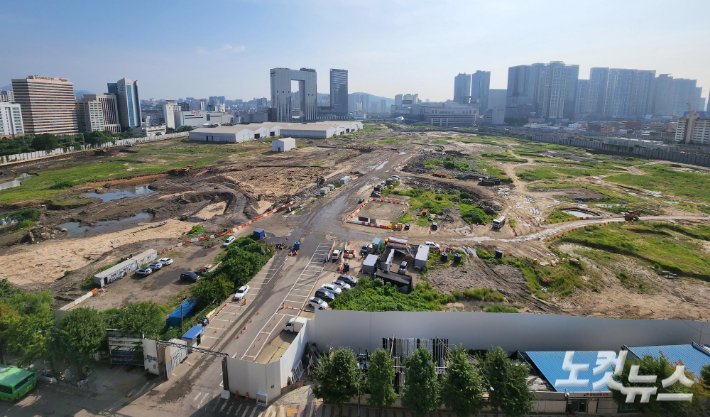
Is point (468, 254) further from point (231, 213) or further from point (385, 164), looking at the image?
point (385, 164)

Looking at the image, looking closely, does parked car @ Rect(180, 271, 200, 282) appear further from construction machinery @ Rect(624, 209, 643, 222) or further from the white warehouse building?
the white warehouse building

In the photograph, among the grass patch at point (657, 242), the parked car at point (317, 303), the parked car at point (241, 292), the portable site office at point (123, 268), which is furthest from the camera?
the grass patch at point (657, 242)

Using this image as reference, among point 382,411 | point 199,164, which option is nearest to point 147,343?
point 382,411

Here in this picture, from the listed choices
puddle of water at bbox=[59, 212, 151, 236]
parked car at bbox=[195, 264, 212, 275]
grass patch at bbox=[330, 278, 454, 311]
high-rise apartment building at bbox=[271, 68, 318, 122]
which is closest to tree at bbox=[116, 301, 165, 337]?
grass patch at bbox=[330, 278, 454, 311]

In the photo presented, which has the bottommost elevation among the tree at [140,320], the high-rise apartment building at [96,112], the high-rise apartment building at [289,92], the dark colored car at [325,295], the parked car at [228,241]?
the dark colored car at [325,295]

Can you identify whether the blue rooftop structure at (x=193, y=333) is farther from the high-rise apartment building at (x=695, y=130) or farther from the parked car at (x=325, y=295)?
the high-rise apartment building at (x=695, y=130)

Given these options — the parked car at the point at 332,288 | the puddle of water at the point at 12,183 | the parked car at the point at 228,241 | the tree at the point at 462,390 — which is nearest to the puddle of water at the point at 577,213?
the parked car at the point at 332,288
